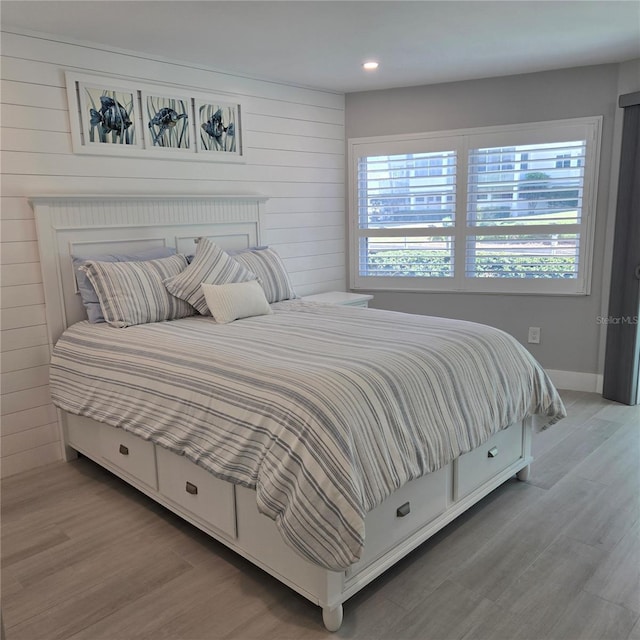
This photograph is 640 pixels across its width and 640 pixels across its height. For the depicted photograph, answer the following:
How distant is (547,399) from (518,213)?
6.50 feet

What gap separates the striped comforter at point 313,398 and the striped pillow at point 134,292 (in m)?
0.10

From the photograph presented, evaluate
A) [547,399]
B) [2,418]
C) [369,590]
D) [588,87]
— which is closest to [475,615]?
[369,590]

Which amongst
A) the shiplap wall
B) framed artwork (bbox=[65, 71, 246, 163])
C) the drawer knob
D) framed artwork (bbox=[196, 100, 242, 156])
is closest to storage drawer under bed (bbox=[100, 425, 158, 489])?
the drawer knob

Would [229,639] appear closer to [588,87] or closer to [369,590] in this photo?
[369,590]

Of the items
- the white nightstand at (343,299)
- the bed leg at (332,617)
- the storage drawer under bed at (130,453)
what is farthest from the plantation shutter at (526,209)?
the bed leg at (332,617)

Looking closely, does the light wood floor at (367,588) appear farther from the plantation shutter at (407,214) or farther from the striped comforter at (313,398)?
the plantation shutter at (407,214)

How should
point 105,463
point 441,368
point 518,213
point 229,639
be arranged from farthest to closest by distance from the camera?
point 518,213
point 105,463
point 441,368
point 229,639

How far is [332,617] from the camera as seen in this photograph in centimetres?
188

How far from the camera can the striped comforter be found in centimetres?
182

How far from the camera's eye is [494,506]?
2.66 meters

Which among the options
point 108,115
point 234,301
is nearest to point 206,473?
point 234,301

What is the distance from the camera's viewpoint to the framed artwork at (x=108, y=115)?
126 inches

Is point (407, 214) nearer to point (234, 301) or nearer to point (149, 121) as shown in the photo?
point (234, 301)

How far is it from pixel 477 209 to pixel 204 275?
7.55ft
